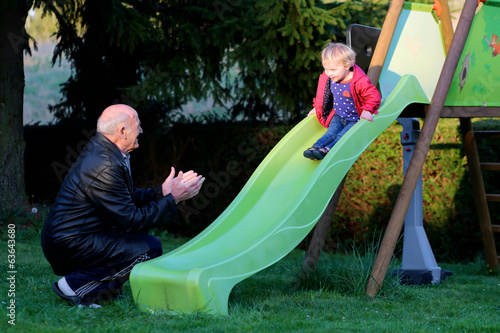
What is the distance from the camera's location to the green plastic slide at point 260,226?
11.9 ft

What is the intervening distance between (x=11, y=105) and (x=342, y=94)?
205 inches

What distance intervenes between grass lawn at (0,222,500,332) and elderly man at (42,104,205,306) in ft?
0.61

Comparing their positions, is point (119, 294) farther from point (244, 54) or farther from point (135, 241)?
point (244, 54)

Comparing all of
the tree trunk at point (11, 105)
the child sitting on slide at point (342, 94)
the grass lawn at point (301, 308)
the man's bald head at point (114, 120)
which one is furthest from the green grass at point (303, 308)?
the tree trunk at point (11, 105)

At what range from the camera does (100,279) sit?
3838 millimetres

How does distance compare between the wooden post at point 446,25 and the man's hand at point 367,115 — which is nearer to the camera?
the man's hand at point 367,115

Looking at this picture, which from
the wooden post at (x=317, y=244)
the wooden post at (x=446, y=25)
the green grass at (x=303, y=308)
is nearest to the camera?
the green grass at (x=303, y=308)

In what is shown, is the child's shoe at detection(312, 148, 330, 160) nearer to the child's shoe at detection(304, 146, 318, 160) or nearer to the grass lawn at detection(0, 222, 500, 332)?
the child's shoe at detection(304, 146, 318, 160)

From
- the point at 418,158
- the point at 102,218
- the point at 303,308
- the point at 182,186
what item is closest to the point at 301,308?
the point at 303,308

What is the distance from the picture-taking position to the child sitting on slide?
4.70m

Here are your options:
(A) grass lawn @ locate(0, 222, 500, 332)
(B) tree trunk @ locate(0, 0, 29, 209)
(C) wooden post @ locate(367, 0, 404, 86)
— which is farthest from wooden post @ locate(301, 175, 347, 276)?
(B) tree trunk @ locate(0, 0, 29, 209)

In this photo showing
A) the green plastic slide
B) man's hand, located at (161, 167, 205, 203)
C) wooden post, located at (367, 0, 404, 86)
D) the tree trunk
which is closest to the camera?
the green plastic slide

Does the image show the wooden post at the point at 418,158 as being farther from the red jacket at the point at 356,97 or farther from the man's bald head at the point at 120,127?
the man's bald head at the point at 120,127

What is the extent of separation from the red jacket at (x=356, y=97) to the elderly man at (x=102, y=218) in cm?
161
